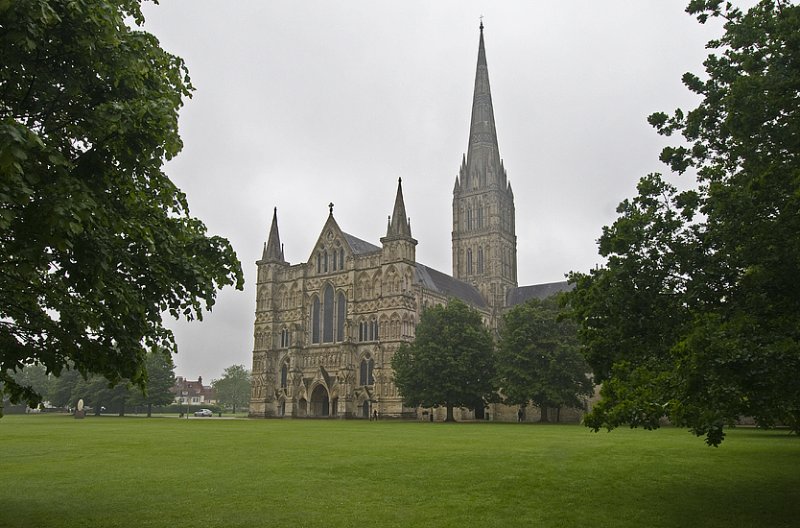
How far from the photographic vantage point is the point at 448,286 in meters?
89.4

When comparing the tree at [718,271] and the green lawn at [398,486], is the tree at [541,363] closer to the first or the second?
the green lawn at [398,486]

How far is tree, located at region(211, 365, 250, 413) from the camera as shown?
167000 millimetres

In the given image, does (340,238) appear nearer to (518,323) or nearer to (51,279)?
(518,323)

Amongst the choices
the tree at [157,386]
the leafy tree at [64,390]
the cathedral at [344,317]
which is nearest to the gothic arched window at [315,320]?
the cathedral at [344,317]

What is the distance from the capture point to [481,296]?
9881 cm

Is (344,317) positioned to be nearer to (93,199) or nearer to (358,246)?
(358,246)

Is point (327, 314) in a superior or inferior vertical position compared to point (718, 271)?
superior

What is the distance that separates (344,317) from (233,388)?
96.5m

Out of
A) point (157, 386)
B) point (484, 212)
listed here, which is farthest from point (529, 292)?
point (157, 386)

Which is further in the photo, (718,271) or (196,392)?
(196,392)

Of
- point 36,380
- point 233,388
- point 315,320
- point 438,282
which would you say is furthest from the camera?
point 233,388

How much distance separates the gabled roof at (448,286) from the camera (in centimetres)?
8450

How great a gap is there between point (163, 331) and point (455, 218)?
93.9m

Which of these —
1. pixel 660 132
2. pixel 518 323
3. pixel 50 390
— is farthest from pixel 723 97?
pixel 50 390
